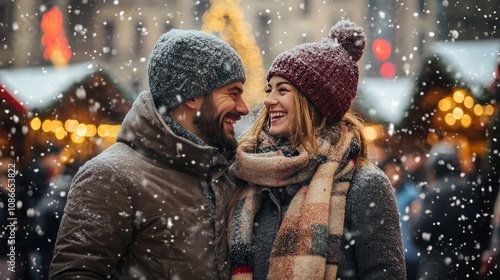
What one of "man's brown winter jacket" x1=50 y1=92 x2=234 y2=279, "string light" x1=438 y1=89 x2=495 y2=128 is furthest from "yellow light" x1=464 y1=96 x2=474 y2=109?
"man's brown winter jacket" x1=50 y1=92 x2=234 y2=279

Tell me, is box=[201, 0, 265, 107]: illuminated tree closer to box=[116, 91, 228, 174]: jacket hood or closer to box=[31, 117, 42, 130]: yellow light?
box=[31, 117, 42, 130]: yellow light

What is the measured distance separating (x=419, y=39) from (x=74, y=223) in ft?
80.0

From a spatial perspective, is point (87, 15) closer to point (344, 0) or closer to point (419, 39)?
point (344, 0)

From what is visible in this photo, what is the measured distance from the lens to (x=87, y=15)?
30.1m

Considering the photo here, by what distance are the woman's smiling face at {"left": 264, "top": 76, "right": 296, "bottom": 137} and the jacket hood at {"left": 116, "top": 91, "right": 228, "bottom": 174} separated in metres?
0.31

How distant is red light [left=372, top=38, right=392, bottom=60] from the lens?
19.7 m

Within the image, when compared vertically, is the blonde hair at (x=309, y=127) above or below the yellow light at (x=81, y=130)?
above

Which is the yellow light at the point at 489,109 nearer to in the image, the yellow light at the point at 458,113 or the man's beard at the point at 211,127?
the yellow light at the point at 458,113

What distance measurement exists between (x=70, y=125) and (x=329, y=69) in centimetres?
778

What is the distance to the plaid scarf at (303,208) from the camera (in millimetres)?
2758

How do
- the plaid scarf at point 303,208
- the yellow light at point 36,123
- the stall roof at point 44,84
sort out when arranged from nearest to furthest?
the plaid scarf at point 303,208 < the yellow light at point 36,123 < the stall roof at point 44,84

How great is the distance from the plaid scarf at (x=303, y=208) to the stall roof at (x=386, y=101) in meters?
6.82

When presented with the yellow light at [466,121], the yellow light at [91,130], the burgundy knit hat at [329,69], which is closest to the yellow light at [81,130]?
the yellow light at [91,130]

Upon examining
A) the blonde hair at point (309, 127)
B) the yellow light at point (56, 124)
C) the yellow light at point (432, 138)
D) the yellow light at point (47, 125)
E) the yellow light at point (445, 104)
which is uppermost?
the blonde hair at point (309, 127)
